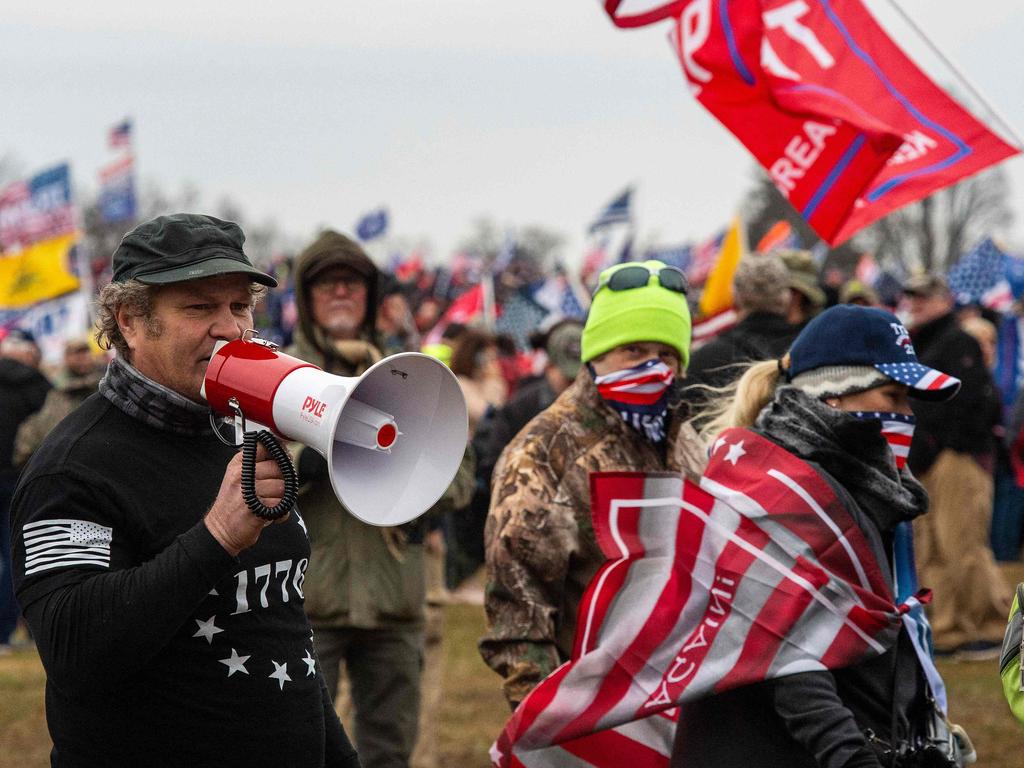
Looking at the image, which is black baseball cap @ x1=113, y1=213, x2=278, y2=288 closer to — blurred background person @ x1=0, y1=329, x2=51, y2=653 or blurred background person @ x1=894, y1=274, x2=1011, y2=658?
blurred background person @ x1=894, y1=274, x2=1011, y2=658

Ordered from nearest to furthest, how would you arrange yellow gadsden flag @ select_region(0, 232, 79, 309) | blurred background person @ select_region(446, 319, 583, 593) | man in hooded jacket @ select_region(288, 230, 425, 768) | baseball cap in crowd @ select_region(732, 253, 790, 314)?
man in hooded jacket @ select_region(288, 230, 425, 768) < baseball cap in crowd @ select_region(732, 253, 790, 314) < blurred background person @ select_region(446, 319, 583, 593) < yellow gadsden flag @ select_region(0, 232, 79, 309)

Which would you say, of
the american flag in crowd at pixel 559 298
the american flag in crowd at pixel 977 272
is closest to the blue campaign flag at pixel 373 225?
the american flag in crowd at pixel 559 298

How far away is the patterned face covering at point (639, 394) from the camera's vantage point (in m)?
4.02

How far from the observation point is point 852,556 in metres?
2.96

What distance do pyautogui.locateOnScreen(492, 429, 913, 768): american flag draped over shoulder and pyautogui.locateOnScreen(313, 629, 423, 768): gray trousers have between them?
1.82 m

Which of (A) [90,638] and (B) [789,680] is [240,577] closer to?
(A) [90,638]

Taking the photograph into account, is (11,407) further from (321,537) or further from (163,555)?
(163,555)

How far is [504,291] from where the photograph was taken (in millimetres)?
22672

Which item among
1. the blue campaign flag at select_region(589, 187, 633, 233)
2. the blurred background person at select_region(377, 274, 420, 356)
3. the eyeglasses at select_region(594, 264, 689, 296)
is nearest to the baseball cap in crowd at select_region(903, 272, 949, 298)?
the blurred background person at select_region(377, 274, 420, 356)

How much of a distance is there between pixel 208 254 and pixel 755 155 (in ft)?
9.80

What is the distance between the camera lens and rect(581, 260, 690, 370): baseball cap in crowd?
4090 mm

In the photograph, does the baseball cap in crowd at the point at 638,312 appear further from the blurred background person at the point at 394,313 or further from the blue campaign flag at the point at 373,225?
the blue campaign flag at the point at 373,225

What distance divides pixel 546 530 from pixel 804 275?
3.51 metres

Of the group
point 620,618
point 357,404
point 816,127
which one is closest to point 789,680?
point 620,618
